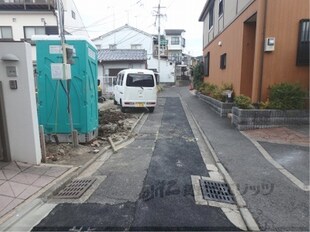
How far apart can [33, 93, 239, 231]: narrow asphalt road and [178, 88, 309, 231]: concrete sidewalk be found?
24.2 inches

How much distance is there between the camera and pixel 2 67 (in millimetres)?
4695

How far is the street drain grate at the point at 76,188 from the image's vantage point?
158 inches

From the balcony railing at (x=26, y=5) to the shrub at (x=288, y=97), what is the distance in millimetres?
18577

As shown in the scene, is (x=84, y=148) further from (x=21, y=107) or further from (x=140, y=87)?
(x=140, y=87)

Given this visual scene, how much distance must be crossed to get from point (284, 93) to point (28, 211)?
759 cm

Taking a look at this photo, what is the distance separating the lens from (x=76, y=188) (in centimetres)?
427

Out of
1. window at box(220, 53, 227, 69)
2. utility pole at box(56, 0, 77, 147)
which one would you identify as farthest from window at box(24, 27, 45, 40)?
utility pole at box(56, 0, 77, 147)

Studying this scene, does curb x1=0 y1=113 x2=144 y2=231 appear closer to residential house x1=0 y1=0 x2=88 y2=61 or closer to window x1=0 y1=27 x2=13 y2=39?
residential house x1=0 y1=0 x2=88 y2=61

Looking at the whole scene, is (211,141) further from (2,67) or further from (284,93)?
(2,67)

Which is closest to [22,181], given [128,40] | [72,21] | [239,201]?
[239,201]

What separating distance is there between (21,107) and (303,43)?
8.37 m

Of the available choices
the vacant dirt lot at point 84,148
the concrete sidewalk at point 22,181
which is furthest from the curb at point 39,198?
the vacant dirt lot at point 84,148

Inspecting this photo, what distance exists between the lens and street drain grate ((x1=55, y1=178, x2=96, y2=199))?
401cm

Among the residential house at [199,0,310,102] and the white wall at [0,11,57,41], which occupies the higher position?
the white wall at [0,11,57,41]
